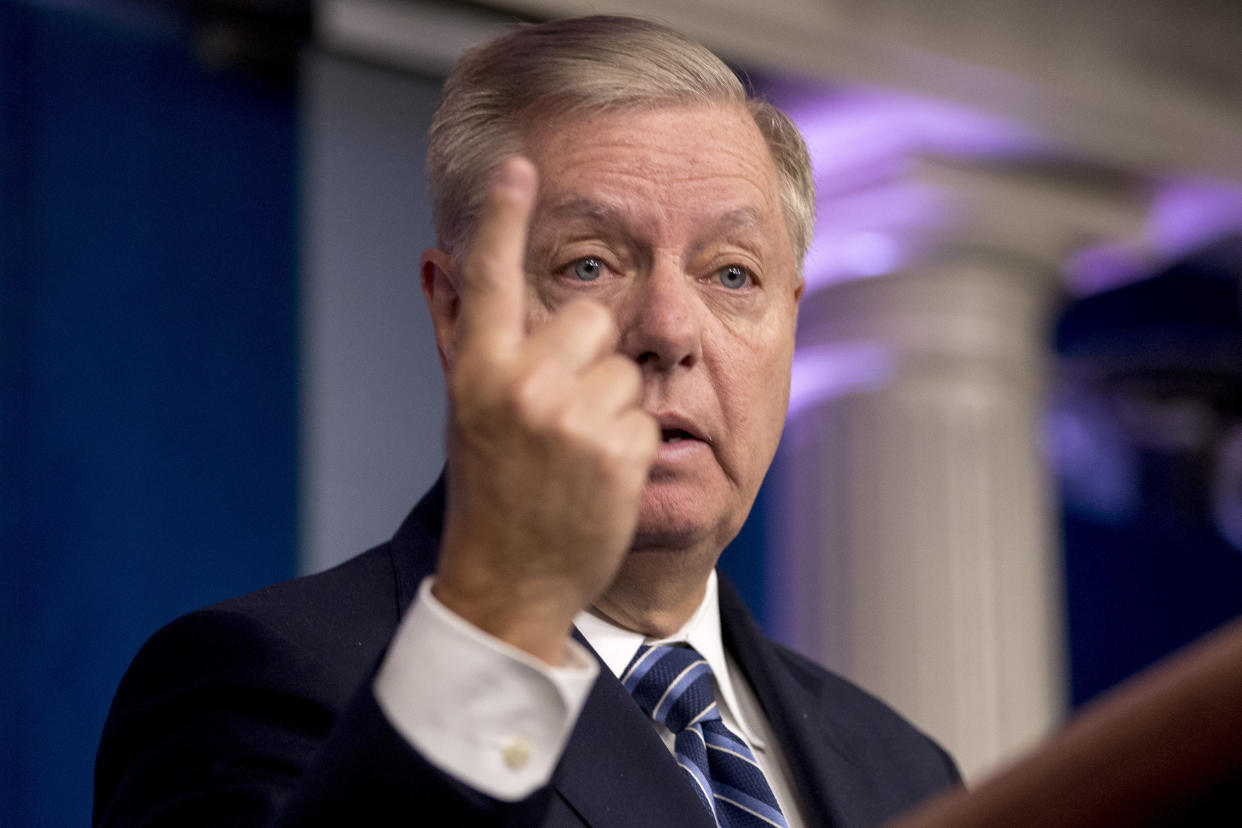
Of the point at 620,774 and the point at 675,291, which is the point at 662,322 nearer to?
the point at 675,291

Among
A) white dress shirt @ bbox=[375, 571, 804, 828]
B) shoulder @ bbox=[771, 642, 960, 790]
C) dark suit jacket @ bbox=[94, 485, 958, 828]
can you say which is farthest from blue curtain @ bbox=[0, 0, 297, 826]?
white dress shirt @ bbox=[375, 571, 804, 828]

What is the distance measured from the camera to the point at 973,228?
3.69m

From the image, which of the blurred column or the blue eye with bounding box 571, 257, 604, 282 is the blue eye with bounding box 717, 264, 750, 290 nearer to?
the blue eye with bounding box 571, 257, 604, 282

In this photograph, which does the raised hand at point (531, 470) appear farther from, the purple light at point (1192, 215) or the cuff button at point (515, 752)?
the purple light at point (1192, 215)

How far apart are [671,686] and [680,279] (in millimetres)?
371

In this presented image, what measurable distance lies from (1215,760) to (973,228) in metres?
3.52

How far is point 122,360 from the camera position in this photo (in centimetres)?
286

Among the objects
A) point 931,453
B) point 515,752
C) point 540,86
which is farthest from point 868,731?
point 931,453

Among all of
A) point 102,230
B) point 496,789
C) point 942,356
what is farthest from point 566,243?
point 942,356

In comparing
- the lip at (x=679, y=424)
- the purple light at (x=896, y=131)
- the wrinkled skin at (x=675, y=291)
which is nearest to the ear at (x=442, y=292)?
the wrinkled skin at (x=675, y=291)

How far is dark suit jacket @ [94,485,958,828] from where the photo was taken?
734mm

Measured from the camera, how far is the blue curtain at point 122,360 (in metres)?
2.71

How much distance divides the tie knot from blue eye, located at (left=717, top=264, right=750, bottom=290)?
1.16 ft

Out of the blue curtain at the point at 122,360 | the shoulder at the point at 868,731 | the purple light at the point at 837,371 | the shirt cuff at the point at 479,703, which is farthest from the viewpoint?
the purple light at the point at 837,371
